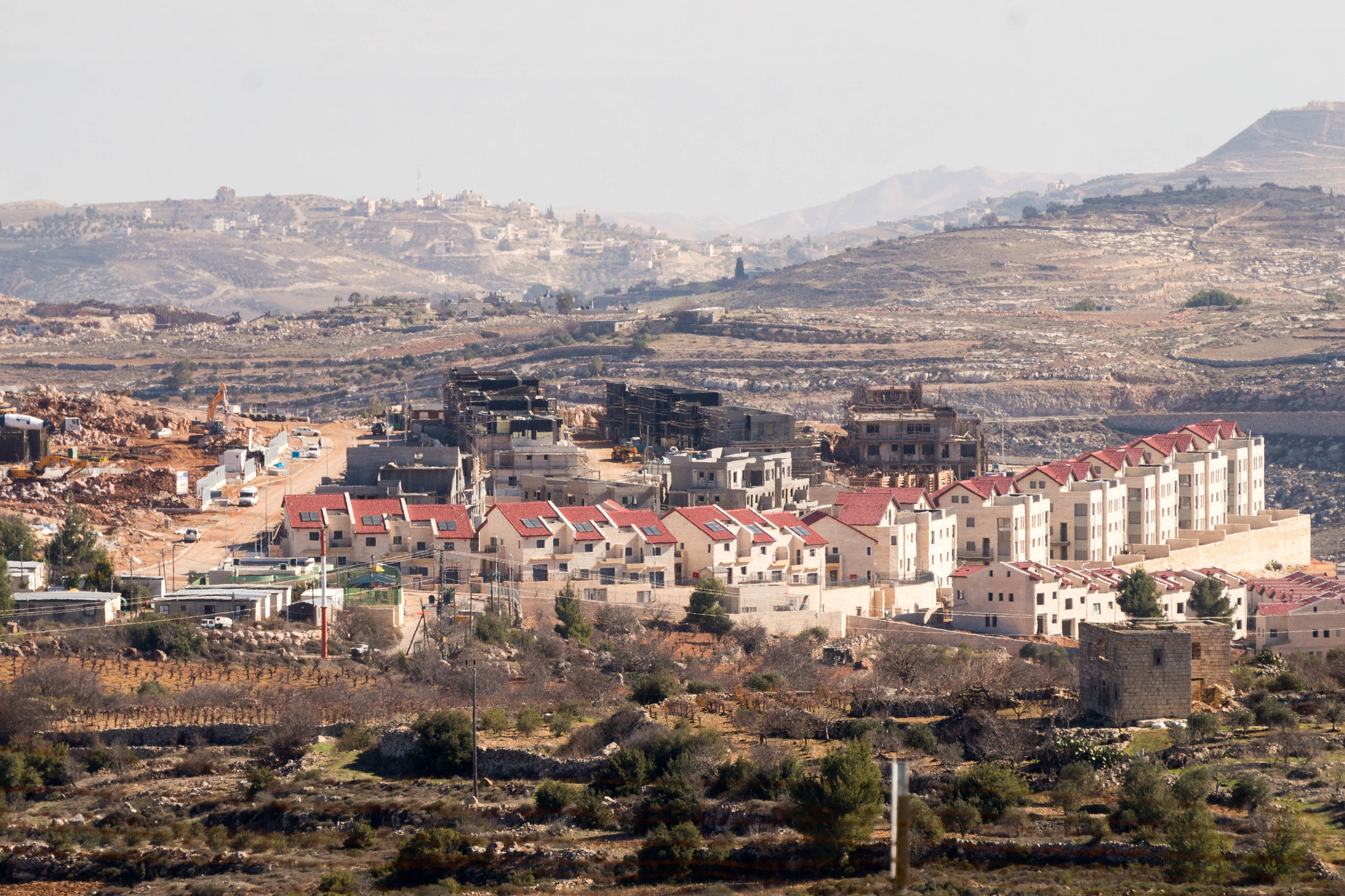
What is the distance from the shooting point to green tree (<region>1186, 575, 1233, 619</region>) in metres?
49.0

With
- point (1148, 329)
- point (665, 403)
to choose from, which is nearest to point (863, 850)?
point (665, 403)

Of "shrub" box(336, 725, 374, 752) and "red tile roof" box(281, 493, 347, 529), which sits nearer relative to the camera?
"shrub" box(336, 725, 374, 752)

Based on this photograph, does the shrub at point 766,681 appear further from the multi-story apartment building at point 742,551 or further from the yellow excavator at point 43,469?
the yellow excavator at point 43,469

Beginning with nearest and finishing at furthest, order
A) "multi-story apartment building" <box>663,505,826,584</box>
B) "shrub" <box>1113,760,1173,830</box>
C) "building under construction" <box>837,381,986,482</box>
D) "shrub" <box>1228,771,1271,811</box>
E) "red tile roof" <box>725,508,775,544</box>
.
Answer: "shrub" <box>1113,760,1173,830</box> < "shrub" <box>1228,771,1271,811</box> < "multi-story apartment building" <box>663,505,826,584</box> < "red tile roof" <box>725,508,775,544</box> < "building under construction" <box>837,381,986,482</box>

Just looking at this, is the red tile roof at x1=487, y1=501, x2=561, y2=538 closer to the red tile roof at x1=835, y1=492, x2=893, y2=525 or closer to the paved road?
the paved road

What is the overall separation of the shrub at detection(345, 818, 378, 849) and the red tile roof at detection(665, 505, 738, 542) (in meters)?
20.8

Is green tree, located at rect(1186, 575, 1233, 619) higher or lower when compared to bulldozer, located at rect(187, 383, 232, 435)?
lower

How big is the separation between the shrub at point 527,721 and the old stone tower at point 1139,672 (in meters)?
8.70

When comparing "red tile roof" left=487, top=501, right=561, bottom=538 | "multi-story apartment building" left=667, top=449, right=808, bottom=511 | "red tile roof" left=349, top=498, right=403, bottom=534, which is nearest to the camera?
"red tile roof" left=487, top=501, right=561, bottom=538

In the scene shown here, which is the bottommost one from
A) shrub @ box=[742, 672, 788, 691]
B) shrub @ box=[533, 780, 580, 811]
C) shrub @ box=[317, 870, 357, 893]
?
shrub @ box=[317, 870, 357, 893]

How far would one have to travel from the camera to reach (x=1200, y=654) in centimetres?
3491

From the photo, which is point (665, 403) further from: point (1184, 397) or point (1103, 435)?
point (1184, 397)

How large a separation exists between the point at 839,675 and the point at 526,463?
72.8 feet

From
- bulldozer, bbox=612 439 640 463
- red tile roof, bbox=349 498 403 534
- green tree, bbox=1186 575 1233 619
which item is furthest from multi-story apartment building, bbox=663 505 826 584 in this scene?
bulldozer, bbox=612 439 640 463
